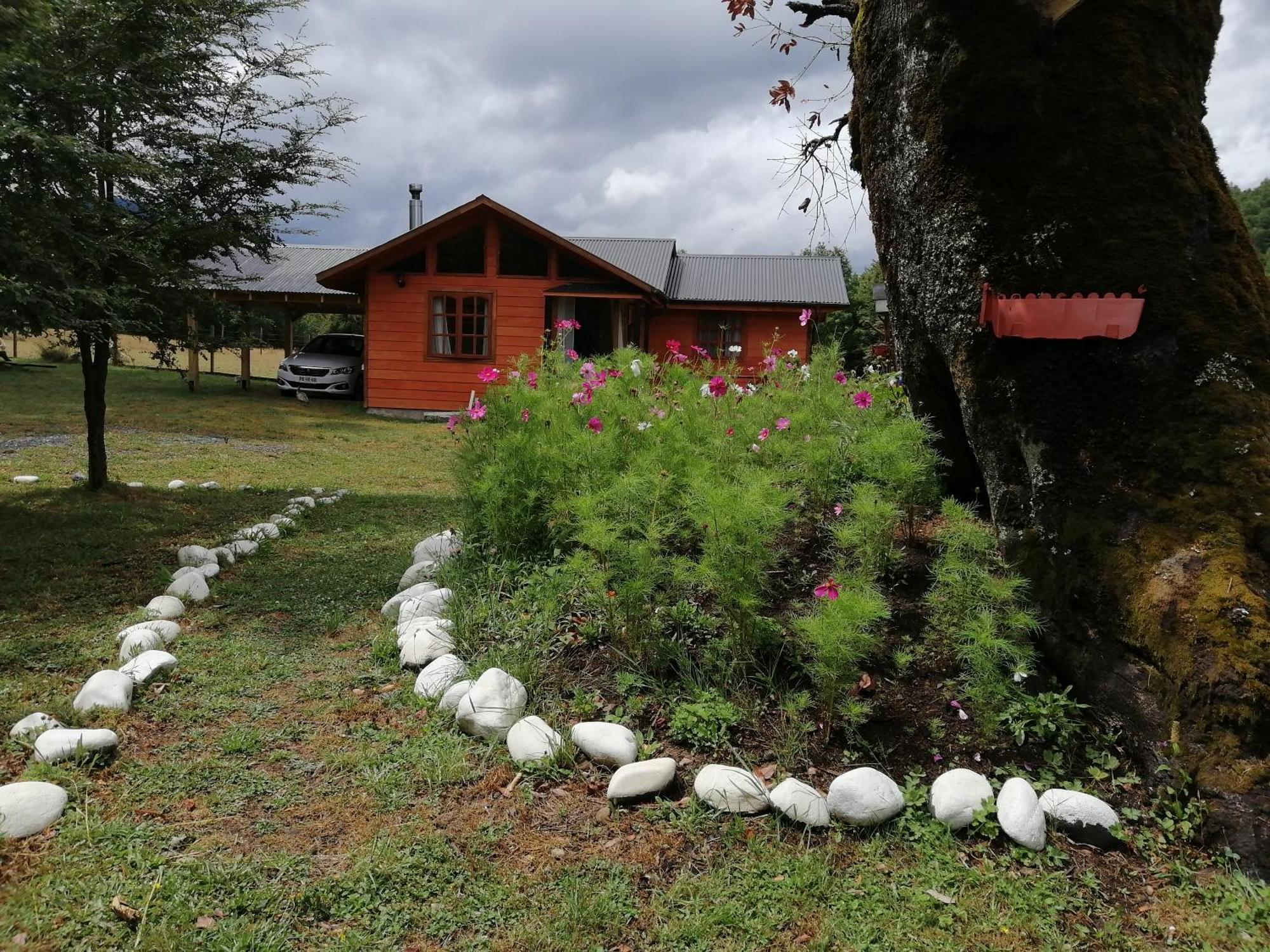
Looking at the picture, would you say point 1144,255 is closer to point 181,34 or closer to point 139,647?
point 139,647

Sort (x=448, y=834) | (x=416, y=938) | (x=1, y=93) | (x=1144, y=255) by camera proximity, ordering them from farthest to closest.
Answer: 1. (x=1, y=93)
2. (x=1144, y=255)
3. (x=448, y=834)
4. (x=416, y=938)

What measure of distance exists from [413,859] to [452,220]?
14.6 m

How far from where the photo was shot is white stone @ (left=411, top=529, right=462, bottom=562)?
457 cm

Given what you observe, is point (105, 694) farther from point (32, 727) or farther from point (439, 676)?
point (439, 676)

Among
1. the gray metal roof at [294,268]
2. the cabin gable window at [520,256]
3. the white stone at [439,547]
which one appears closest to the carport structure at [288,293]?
the gray metal roof at [294,268]

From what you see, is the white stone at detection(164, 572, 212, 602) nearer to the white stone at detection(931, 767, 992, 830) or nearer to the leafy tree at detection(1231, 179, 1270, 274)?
the white stone at detection(931, 767, 992, 830)

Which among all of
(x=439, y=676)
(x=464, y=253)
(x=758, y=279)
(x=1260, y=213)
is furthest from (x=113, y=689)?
(x=1260, y=213)

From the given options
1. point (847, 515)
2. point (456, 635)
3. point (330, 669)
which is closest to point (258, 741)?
point (330, 669)

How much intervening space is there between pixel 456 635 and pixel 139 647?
134 cm

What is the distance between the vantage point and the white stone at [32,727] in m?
2.71

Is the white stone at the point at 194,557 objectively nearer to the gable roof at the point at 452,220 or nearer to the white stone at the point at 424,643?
the white stone at the point at 424,643

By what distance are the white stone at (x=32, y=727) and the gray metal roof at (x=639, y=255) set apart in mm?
17351

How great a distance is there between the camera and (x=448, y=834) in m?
2.32

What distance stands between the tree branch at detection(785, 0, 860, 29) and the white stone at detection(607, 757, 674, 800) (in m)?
3.72
